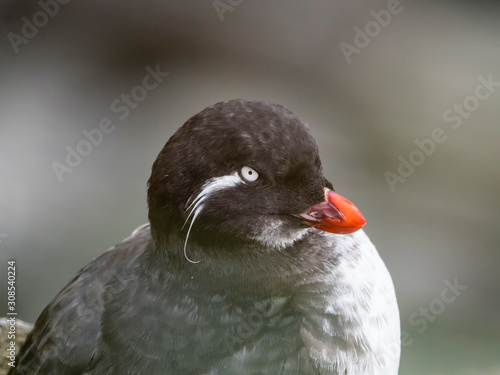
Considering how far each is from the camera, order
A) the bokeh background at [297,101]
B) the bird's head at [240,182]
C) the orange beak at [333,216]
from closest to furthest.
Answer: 1. the bird's head at [240,182]
2. the orange beak at [333,216]
3. the bokeh background at [297,101]

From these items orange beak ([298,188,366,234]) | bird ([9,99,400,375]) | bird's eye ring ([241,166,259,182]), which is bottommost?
bird ([9,99,400,375])

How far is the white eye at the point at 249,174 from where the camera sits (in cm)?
227

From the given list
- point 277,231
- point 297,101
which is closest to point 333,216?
point 277,231

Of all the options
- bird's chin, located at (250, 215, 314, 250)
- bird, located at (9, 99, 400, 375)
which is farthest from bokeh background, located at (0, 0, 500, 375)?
bird's chin, located at (250, 215, 314, 250)

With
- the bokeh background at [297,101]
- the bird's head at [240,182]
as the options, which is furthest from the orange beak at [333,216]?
the bokeh background at [297,101]

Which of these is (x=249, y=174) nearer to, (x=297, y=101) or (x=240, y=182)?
(x=240, y=182)

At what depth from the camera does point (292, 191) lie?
7.75 feet

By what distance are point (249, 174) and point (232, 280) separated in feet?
1.39

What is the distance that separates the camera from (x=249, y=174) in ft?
7.50

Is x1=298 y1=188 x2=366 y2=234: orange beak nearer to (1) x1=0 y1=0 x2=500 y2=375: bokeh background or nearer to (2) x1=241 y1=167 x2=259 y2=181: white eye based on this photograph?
(2) x1=241 y1=167 x2=259 y2=181: white eye

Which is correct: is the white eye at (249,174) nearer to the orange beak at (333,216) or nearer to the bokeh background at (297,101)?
the orange beak at (333,216)

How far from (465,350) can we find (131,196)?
9.09ft

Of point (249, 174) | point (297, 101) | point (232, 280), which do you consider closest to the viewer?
point (249, 174)

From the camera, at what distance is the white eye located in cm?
227
